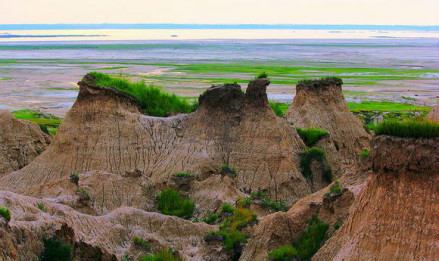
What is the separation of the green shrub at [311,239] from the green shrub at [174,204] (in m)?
5.84

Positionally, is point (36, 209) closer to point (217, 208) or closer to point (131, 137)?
point (217, 208)

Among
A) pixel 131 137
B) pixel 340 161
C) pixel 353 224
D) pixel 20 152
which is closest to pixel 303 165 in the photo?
pixel 340 161

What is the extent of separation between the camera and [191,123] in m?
31.0

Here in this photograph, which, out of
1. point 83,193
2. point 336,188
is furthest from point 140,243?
point 336,188

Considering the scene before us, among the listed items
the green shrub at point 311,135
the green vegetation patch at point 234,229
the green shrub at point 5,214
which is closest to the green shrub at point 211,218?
the green vegetation patch at point 234,229

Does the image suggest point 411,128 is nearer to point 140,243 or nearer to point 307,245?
point 307,245

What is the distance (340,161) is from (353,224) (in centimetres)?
1751

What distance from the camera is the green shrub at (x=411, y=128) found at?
47.5 feet

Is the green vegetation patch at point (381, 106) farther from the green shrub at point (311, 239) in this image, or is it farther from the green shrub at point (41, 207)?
the green shrub at point (41, 207)

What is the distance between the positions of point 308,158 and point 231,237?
1084 cm

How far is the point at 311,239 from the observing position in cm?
1794

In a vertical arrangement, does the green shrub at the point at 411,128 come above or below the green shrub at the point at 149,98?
above

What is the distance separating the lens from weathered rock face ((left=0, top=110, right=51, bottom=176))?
31109 millimetres

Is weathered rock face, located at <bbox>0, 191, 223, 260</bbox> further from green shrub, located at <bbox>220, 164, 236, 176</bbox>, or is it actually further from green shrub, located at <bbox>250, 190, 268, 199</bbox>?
green shrub, located at <bbox>220, 164, 236, 176</bbox>
